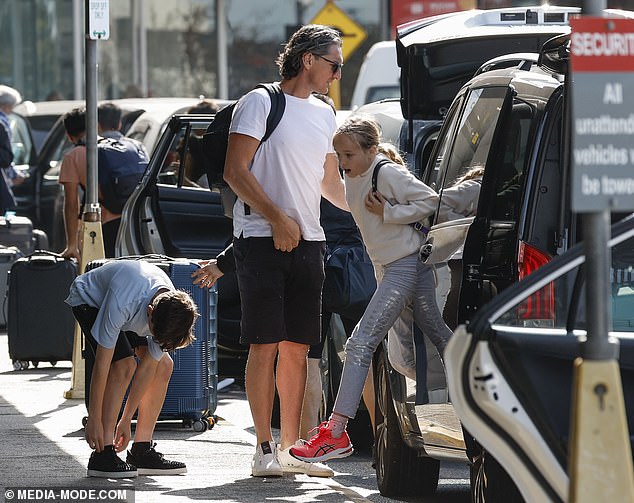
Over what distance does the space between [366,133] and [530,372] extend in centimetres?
276

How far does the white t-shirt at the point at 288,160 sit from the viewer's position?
7.82 m

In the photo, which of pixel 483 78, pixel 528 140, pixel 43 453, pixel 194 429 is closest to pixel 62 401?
pixel 194 429

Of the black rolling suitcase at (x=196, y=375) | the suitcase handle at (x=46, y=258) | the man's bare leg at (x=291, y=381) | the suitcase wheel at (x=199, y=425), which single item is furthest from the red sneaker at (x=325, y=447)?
the suitcase handle at (x=46, y=258)

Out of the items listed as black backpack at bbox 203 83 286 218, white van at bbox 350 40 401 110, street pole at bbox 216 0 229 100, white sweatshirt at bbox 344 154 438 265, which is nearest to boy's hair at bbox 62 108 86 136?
black backpack at bbox 203 83 286 218

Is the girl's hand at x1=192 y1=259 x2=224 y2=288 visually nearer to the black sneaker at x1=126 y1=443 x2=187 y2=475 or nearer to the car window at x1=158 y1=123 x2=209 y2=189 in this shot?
the black sneaker at x1=126 y1=443 x2=187 y2=475

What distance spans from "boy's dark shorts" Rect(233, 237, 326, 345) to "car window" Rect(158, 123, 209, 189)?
12.2 ft

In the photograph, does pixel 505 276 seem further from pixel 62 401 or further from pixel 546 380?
pixel 62 401

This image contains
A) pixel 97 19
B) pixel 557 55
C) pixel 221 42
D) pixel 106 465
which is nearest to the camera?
pixel 557 55

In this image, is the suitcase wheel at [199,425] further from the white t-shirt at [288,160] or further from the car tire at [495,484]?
the car tire at [495,484]

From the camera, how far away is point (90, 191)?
1120 centimetres

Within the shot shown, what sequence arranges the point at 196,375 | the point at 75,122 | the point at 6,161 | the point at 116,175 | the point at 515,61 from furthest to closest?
the point at 6,161 → the point at 75,122 → the point at 116,175 → the point at 196,375 → the point at 515,61

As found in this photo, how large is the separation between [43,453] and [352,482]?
1.54 metres

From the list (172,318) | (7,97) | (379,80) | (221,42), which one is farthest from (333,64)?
(221,42)

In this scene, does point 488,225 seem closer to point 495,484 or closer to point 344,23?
point 495,484
